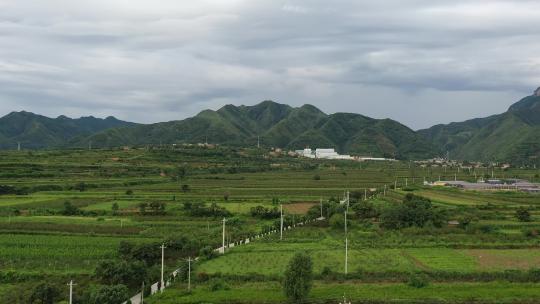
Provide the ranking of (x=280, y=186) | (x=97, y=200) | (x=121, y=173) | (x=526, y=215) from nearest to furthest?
(x=526, y=215), (x=97, y=200), (x=280, y=186), (x=121, y=173)

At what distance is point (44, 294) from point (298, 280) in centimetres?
1171

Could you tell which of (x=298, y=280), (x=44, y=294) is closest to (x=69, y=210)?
(x=44, y=294)

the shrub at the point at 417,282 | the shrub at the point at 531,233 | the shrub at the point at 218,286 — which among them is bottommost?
the shrub at the point at 218,286

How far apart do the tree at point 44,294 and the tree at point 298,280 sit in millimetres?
10778

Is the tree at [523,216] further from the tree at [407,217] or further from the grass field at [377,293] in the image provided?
the grass field at [377,293]

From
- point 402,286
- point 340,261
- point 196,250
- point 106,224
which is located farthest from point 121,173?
point 402,286

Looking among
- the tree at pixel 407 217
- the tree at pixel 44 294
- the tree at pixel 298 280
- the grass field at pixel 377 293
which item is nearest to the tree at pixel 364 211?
the tree at pixel 407 217

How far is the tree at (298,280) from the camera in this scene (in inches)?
1024

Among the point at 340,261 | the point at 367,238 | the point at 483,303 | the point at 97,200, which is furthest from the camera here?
the point at 97,200

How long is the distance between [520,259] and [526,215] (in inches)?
758

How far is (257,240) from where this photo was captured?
42.8 meters

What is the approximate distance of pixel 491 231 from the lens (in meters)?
46.5

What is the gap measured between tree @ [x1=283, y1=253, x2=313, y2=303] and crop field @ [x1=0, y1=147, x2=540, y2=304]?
2.52 ft

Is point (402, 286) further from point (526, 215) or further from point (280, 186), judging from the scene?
point (280, 186)
